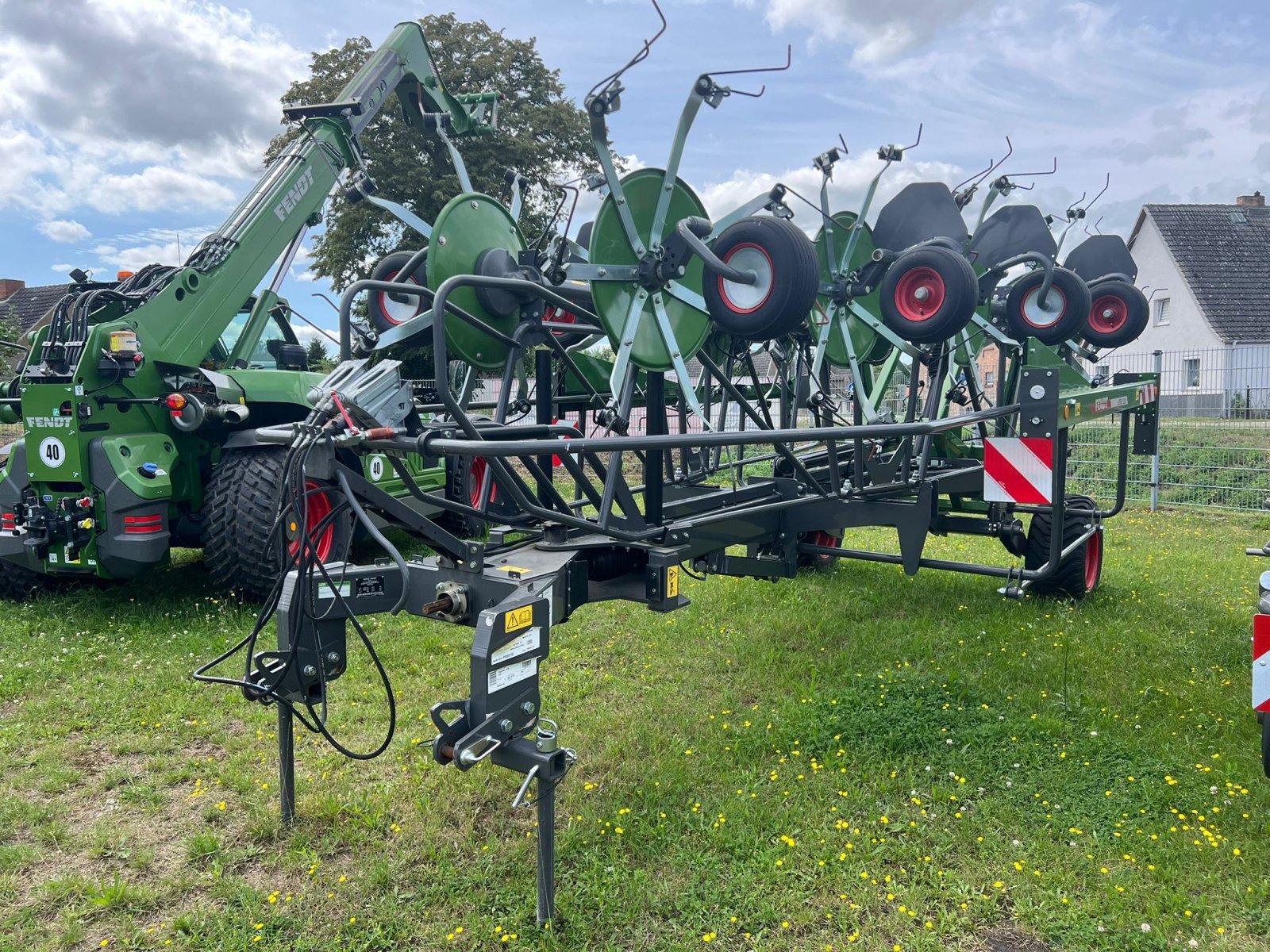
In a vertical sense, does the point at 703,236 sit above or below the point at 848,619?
above

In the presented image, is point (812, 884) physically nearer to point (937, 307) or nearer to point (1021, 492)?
point (1021, 492)

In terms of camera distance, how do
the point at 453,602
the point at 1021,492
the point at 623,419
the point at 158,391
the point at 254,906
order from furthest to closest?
the point at 158,391
the point at 1021,492
the point at 623,419
the point at 453,602
the point at 254,906

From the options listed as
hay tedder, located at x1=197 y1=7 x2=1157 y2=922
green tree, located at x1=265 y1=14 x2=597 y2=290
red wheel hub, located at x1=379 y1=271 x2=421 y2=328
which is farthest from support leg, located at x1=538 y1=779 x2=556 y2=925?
green tree, located at x1=265 y1=14 x2=597 y2=290

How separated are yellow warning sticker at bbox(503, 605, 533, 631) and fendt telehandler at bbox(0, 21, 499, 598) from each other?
2.36 m

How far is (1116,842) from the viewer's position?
3258 mm

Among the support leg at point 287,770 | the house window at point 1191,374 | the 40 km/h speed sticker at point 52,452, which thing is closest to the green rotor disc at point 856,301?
the support leg at point 287,770

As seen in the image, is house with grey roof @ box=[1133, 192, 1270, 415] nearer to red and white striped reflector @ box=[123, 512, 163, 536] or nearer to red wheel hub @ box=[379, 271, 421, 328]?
red wheel hub @ box=[379, 271, 421, 328]

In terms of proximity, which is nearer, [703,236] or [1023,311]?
[703,236]

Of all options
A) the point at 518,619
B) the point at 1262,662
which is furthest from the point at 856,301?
the point at 518,619

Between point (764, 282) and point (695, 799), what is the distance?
199 cm

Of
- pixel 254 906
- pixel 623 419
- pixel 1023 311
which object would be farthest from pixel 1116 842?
pixel 1023 311

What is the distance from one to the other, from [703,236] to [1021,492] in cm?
222

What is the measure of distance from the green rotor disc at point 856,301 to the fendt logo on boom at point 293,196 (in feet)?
13.1

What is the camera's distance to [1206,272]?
25.4 meters
